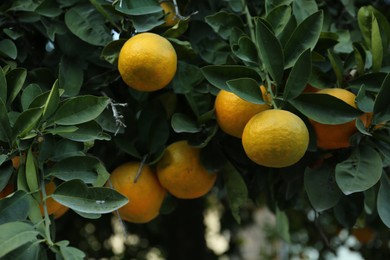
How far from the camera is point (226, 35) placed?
1.20 meters

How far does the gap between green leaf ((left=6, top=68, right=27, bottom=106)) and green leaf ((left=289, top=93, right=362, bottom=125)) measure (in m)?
0.46

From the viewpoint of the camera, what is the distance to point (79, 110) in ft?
3.24

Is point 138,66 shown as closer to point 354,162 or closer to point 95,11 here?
point 95,11

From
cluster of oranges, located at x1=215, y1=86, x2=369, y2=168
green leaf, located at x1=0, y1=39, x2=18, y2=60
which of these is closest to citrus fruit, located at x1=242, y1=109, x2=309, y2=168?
cluster of oranges, located at x1=215, y1=86, x2=369, y2=168

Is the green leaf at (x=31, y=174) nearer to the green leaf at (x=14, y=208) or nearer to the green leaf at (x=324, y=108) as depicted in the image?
the green leaf at (x=14, y=208)

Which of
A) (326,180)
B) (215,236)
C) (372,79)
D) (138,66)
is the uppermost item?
(138,66)

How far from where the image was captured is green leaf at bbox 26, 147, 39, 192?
92 cm

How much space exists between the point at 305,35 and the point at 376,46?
0.14 m

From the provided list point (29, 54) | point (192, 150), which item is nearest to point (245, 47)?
point (192, 150)

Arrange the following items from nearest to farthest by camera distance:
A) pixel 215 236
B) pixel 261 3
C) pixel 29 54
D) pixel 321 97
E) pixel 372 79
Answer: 1. pixel 321 97
2. pixel 372 79
3. pixel 29 54
4. pixel 261 3
5. pixel 215 236

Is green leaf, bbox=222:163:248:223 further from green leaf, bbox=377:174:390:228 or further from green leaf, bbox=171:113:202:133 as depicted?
green leaf, bbox=377:174:390:228

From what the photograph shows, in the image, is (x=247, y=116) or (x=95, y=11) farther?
(x=95, y=11)

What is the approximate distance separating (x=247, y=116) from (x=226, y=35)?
23 centimetres

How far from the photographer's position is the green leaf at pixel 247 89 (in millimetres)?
960
